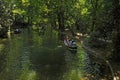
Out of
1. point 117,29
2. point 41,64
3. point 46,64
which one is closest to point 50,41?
point 41,64

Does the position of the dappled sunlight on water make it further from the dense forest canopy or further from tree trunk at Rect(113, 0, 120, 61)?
the dense forest canopy

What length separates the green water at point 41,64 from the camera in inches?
1345

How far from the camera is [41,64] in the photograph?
4053 centimetres

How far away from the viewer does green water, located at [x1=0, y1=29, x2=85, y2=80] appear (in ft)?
112

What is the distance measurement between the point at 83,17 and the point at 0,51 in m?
34.4

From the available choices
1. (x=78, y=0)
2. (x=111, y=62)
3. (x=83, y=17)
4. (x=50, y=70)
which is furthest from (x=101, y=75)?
(x=78, y=0)

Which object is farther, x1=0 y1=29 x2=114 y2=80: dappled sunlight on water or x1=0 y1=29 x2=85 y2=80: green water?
x1=0 y1=29 x2=85 y2=80: green water

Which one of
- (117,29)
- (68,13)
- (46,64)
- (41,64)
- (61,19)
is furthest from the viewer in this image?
(61,19)

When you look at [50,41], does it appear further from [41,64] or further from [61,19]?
[41,64]

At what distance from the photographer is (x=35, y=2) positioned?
95438mm

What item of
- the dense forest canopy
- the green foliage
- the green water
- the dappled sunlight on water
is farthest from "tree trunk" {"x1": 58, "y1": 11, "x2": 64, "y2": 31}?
the dappled sunlight on water

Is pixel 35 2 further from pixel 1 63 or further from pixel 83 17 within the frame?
pixel 1 63

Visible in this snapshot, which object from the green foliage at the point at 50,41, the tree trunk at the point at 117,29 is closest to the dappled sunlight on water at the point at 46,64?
the tree trunk at the point at 117,29

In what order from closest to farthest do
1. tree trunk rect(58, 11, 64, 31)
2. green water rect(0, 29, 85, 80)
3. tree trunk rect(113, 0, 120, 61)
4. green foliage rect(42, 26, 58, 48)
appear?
green water rect(0, 29, 85, 80) < tree trunk rect(113, 0, 120, 61) < green foliage rect(42, 26, 58, 48) < tree trunk rect(58, 11, 64, 31)
